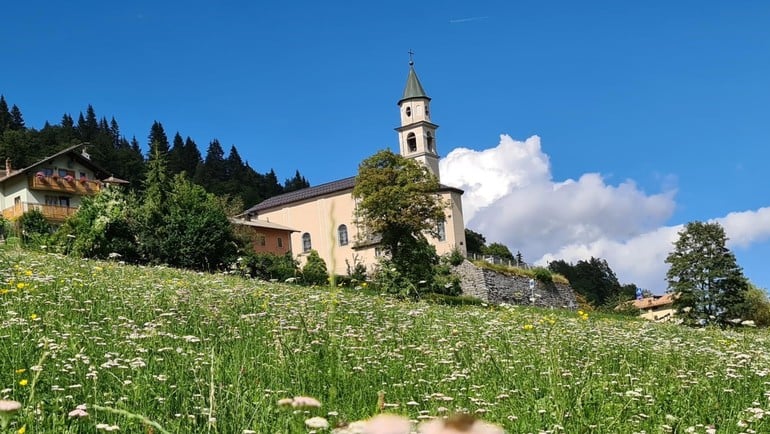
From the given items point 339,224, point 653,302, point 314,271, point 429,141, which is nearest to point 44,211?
point 314,271

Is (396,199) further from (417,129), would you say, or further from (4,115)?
(4,115)

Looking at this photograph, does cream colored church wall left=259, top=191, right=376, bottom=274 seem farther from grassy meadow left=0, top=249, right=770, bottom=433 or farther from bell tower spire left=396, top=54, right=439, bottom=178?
grassy meadow left=0, top=249, right=770, bottom=433

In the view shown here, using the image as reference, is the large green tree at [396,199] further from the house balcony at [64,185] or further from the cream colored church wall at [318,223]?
the cream colored church wall at [318,223]

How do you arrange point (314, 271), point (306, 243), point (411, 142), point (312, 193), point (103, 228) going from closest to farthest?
point (103, 228) → point (314, 271) → point (306, 243) → point (312, 193) → point (411, 142)

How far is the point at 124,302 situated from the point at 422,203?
31.1 meters

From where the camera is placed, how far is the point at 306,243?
69.9 m

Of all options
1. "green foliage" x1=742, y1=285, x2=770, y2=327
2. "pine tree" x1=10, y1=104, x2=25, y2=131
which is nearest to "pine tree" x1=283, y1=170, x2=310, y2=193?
"pine tree" x1=10, y1=104, x2=25, y2=131

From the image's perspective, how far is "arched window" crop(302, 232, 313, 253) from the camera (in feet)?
228

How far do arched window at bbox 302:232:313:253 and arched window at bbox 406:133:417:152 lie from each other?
13356mm

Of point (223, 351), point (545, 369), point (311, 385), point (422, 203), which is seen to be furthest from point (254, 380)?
point (422, 203)

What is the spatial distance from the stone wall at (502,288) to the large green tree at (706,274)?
8395mm

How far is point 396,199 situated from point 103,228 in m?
15.9

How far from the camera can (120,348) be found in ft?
18.5

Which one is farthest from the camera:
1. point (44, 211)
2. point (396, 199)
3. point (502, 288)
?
point (502, 288)
